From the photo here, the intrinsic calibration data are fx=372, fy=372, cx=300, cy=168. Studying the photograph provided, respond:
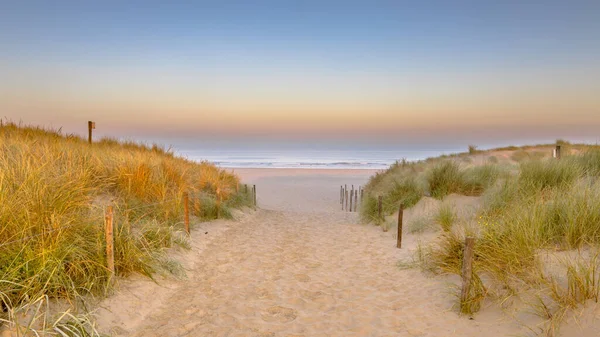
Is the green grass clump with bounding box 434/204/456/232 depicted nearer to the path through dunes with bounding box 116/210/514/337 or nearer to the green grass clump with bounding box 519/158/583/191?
the path through dunes with bounding box 116/210/514/337

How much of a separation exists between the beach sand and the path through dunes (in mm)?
15

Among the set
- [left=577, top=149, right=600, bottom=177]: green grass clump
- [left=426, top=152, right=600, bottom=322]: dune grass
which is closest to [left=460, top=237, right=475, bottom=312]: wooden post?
[left=426, top=152, right=600, bottom=322]: dune grass

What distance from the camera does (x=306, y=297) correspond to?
6102mm

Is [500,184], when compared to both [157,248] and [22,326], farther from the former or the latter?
[22,326]

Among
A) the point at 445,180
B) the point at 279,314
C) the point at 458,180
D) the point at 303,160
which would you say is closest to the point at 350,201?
the point at 445,180

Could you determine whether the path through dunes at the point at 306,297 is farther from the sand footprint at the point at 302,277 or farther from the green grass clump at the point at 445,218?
the green grass clump at the point at 445,218

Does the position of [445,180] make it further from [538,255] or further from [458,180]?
[538,255]

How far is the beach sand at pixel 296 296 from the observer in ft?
15.8

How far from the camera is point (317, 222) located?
14.2 metres

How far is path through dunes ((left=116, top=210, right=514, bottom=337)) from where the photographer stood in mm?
4875

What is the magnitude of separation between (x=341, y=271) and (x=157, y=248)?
3.61 meters

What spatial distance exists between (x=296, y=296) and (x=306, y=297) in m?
0.17

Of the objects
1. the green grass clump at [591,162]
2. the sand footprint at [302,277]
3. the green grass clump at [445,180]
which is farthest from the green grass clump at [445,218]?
the green grass clump at [591,162]

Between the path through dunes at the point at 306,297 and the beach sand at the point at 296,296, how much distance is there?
15 millimetres
